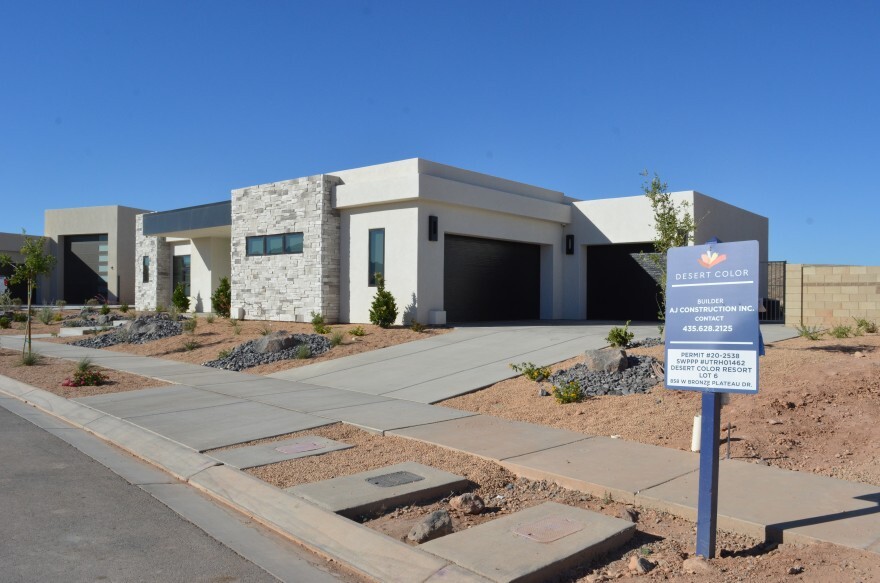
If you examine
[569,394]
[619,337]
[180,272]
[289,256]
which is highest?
[289,256]

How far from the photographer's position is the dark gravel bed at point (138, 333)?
21.9m

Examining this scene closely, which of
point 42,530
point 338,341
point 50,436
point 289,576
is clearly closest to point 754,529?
point 289,576

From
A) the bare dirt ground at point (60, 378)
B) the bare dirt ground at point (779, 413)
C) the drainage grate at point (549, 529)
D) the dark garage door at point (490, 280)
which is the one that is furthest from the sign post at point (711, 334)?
the dark garage door at point (490, 280)

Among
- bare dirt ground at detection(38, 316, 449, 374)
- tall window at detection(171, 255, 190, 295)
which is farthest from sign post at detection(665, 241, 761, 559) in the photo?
tall window at detection(171, 255, 190, 295)

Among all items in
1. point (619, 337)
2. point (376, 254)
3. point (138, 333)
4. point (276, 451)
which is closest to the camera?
point (276, 451)

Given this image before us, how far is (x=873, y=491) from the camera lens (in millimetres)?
6066

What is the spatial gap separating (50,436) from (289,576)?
603 centimetres

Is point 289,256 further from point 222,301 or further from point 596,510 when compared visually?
point 596,510

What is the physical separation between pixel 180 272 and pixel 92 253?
2045cm

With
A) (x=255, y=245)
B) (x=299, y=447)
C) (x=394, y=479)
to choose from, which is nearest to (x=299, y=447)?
(x=299, y=447)

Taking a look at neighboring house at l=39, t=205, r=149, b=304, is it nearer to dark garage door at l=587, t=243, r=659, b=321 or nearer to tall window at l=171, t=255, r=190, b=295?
tall window at l=171, t=255, r=190, b=295

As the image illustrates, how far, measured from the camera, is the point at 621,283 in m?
24.4

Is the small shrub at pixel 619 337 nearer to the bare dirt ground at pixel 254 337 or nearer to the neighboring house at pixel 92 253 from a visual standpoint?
the bare dirt ground at pixel 254 337

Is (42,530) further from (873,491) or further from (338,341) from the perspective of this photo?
(338,341)
